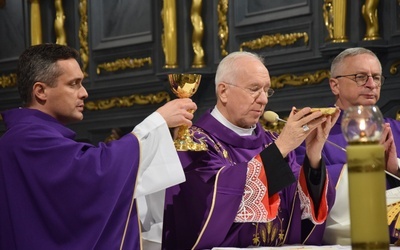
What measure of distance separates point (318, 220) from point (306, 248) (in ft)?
1.62

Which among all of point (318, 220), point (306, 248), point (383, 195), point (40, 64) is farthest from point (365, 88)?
point (383, 195)

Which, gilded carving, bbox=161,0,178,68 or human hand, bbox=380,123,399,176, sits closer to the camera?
human hand, bbox=380,123,399,176

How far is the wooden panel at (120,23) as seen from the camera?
8000 mm

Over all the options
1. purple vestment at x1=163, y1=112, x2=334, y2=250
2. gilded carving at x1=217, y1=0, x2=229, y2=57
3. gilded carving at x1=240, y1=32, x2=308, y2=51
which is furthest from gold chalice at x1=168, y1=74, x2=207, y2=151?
gilded carving at x1=217, y1=0, x2=229, y2=57

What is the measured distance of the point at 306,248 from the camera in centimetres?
377

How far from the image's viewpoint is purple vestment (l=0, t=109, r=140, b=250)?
3.68m

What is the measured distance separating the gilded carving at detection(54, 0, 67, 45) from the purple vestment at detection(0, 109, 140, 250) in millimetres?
4806

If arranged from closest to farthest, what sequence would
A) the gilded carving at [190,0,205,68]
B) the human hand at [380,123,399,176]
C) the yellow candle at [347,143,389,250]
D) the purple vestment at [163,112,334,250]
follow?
the yellow candle at [347,143,389,250] → the purple vestment at [163,112,334,250] → the human hand at [380,123,399,176] → the gilded carving at [190,0,205,68]

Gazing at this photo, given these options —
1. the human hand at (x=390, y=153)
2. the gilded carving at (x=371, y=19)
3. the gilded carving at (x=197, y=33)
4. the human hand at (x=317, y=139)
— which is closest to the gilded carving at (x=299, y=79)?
the gilded carving at (x=371, y=19)

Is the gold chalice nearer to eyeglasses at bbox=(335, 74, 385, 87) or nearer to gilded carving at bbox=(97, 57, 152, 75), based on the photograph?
eyeglasses at bbox=(335, 74, 385, 87)

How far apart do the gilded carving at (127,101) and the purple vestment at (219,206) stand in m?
3.27

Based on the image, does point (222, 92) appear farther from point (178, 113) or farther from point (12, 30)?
point (12, 30)

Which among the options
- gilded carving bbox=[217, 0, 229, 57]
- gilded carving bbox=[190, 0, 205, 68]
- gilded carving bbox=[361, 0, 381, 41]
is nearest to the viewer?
gilded carving bbox=[361, 0, 381, 41]

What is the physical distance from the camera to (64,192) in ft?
12.1
